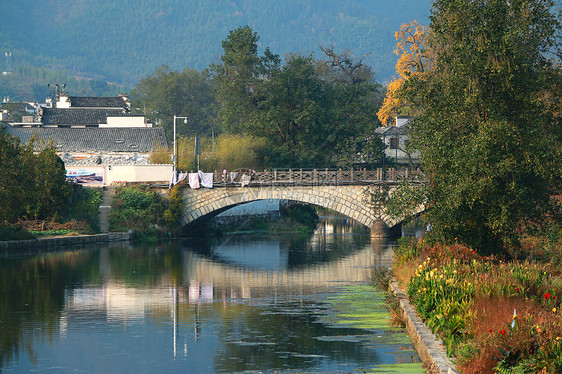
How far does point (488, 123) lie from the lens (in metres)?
29.8

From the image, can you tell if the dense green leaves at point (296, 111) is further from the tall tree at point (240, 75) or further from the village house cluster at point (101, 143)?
the village house cluster at point (101, 143)

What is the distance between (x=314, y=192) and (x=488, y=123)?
107ft

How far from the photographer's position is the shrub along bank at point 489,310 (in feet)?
45.6

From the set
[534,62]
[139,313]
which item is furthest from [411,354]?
[534,62]

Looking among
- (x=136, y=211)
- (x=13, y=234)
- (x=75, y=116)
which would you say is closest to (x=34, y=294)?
(x=13, y=234)

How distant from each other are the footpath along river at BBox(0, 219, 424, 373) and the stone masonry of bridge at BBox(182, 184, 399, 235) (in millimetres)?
15240

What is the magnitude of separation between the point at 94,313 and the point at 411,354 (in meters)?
11.1

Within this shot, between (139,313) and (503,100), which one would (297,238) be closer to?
(503,100)

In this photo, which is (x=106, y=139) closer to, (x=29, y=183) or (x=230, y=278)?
(x=29, y=183)

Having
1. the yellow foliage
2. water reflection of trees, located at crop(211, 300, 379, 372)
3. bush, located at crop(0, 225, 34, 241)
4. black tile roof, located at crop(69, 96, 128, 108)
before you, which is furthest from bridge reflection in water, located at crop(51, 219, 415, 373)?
black tile roof, located at crop(69, 96, 128, 108)

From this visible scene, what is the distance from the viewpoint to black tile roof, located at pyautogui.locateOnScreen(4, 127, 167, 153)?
7575cm

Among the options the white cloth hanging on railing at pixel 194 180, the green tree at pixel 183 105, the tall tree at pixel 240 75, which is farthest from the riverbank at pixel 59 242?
the green tree at pixel 183 105

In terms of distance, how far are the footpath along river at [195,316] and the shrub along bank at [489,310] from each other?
122 cm

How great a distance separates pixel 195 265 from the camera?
138 feet
